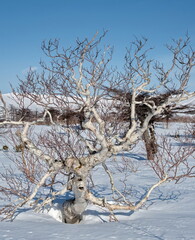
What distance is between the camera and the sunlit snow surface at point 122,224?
15.5 feet

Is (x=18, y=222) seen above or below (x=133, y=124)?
below

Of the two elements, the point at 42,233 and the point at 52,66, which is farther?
the point at 52,66

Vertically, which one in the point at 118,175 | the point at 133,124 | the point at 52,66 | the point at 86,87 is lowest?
the point at 118,175

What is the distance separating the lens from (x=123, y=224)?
562 centimetres

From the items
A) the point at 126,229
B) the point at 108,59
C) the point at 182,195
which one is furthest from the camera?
the point at 182,195

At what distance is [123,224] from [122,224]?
0.06ft

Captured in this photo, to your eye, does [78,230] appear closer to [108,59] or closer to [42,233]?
[42,233]

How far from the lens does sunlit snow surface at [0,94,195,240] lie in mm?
4715

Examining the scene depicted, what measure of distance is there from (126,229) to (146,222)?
1.91 ft

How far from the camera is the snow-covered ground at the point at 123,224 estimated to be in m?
4.71

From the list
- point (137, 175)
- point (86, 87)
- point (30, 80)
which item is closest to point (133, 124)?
point (86, 87)

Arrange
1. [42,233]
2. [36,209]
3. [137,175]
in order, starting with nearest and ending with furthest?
[42,233]
[36,209]
[137,175]

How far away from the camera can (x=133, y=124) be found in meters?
6.21

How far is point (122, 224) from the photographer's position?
562 centimetres
